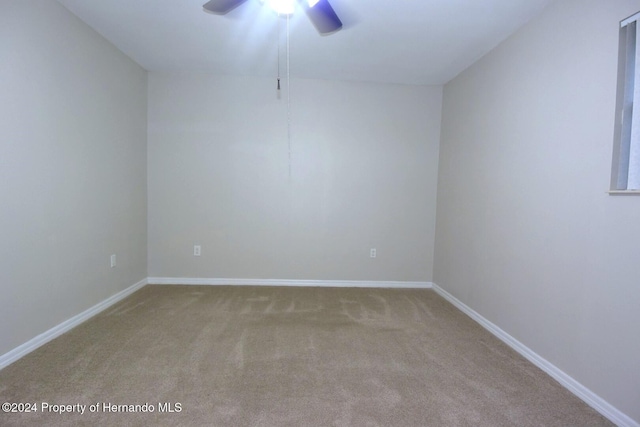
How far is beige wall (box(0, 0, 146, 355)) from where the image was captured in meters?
1.71

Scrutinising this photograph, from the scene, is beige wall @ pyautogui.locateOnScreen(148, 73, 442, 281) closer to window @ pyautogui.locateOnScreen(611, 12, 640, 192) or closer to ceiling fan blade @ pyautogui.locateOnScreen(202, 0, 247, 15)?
ceiling fan blade @ pyautogui.locateOnScreen(202, 0, 247, 15)

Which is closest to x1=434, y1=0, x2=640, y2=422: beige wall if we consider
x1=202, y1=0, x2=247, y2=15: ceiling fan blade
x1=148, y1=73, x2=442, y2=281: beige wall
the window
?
the window

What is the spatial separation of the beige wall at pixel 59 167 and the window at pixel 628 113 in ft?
11.2

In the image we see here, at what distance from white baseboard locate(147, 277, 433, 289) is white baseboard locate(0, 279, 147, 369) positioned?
444mm

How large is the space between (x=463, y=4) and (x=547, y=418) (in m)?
2.52

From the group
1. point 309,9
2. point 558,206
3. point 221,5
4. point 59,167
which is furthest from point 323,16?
point 59,167

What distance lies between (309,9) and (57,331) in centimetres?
288

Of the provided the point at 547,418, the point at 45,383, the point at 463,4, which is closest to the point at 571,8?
the point at 463,4

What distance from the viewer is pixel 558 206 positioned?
175cm

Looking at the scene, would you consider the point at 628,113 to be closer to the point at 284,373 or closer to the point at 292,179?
the point at 284,373

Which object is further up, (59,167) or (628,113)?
(628,113)

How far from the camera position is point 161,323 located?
2.32 metres

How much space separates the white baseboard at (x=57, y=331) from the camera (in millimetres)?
1719

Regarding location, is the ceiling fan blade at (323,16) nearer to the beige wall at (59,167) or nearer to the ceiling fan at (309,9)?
the ceiling fan at (309,9)
